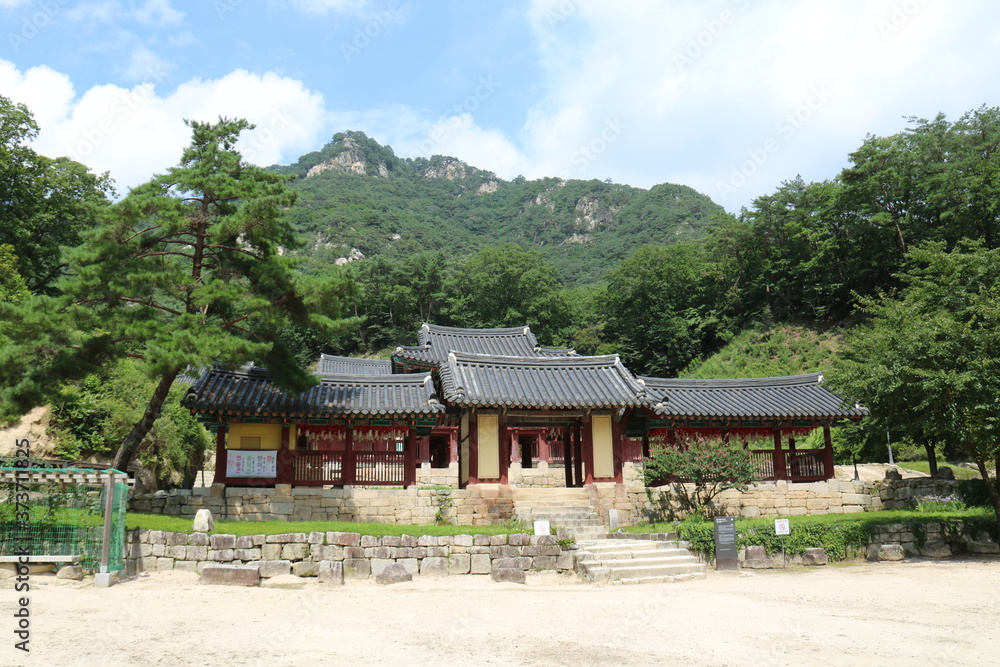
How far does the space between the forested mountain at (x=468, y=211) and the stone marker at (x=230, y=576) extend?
68.9m

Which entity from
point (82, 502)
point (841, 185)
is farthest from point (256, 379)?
→ point (841, 185)

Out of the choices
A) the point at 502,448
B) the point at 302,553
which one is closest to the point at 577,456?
the point at 502,448

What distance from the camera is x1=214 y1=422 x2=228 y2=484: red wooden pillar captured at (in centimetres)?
1959

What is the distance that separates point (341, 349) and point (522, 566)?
5812 cm

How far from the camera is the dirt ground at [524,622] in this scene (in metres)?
7.93

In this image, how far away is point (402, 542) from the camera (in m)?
14.4

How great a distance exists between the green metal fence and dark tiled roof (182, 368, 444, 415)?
5.34 meters

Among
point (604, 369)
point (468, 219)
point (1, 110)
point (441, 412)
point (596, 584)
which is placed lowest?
point (596, 584)

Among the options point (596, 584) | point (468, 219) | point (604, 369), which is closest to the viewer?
point (596, 584)

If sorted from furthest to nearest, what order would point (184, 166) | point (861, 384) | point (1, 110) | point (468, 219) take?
point (468, 219)
point (1, 110)
point (184, 166)
point (861, 384)

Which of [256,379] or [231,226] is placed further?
[256,379]

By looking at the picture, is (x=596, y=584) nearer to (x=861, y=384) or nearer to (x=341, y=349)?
(x=861, y=384)

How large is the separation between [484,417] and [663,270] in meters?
40.8

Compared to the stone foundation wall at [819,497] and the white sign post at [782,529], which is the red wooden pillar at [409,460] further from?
the white sign post at [782,529]
